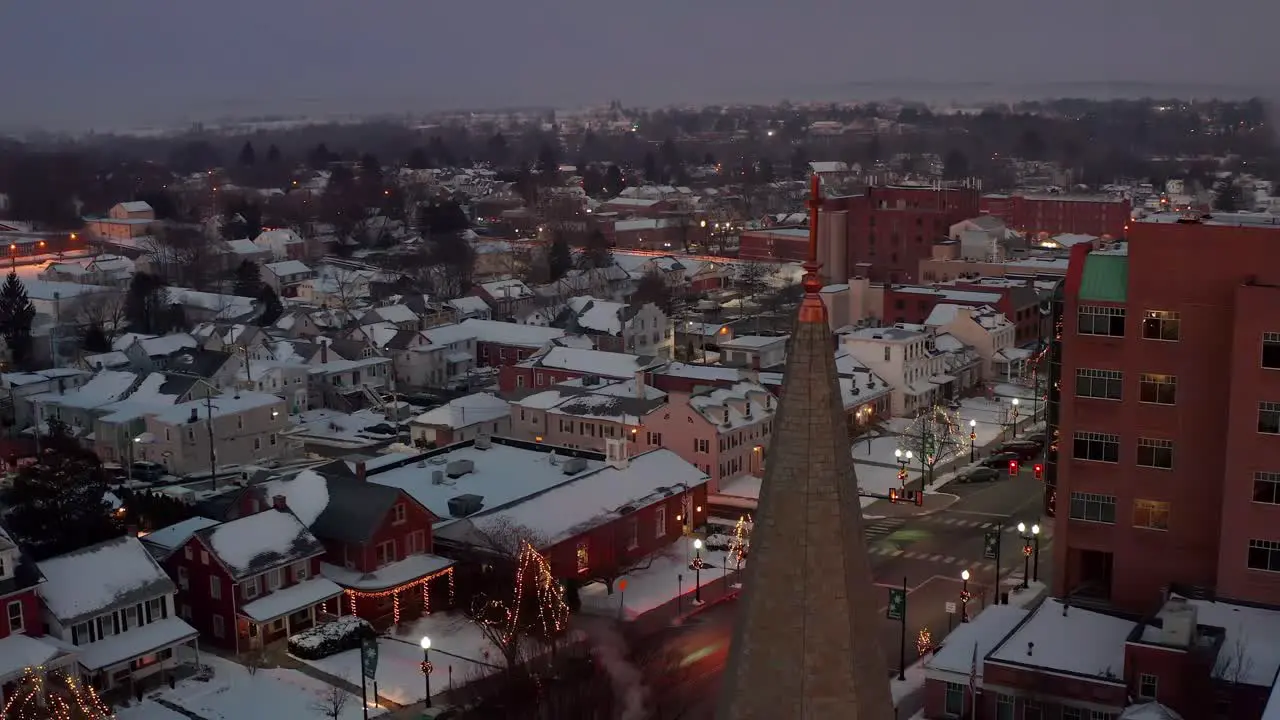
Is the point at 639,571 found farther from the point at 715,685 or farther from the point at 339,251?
the point at 339,251

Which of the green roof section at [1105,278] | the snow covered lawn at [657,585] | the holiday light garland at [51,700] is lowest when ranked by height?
the snow covered lawn at [657,585]

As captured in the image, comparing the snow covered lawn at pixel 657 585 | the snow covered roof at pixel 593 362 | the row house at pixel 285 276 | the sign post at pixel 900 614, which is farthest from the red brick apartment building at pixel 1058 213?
the sign post at pixel 900 614

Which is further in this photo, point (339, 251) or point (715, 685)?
point (339, 251)

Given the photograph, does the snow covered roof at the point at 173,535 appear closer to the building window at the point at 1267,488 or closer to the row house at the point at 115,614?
the row house at the point at 115,614

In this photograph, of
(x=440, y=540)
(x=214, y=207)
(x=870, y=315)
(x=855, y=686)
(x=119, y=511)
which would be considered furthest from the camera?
(x=214, y=207)

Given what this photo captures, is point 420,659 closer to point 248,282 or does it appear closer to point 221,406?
point 221,406

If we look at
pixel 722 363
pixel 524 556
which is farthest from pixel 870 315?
pixel 524 556

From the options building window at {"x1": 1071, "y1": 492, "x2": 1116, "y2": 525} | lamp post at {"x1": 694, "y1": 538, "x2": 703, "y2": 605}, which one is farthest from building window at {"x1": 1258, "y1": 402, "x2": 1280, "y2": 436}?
→ lamp post at {"x1": 694, "y1": 538, "x2": 703, "y2": 605}
